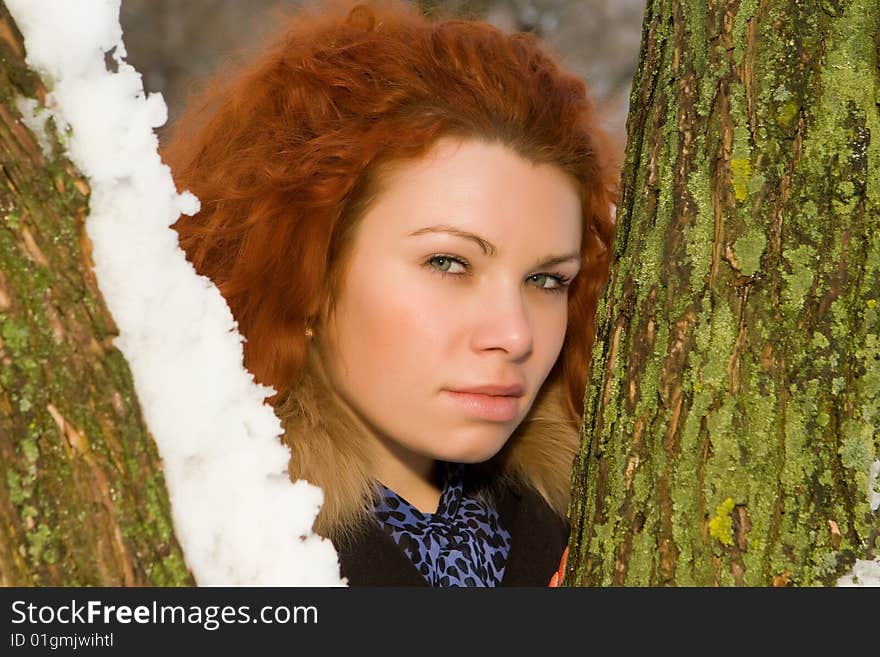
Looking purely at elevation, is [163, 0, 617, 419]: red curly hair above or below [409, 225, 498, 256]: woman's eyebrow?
above

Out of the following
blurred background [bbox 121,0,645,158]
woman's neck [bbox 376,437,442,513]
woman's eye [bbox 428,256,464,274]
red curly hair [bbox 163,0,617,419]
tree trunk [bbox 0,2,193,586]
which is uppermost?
blurred background [bbox 121,0,645,158]

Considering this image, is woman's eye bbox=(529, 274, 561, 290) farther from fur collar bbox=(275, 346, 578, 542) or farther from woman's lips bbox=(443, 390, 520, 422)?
fur collar bbox=(275, 346, 578, 542)

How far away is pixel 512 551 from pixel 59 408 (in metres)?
1.30

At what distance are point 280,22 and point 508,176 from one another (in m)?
0.74

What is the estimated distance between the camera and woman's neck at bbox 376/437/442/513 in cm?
208

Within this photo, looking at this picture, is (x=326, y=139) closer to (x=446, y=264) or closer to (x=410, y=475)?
(x=446, y=264)

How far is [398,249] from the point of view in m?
1.89

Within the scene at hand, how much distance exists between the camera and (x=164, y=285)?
1.19m

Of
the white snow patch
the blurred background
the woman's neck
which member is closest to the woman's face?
the woman's neck

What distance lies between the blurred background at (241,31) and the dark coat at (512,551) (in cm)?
507

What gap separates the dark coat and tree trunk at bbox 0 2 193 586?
80 cm

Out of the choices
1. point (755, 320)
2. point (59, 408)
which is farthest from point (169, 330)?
point (755, 320)

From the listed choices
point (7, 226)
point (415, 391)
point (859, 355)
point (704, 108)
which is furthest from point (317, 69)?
point (859, 355)

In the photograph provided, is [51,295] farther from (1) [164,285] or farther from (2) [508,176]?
(2) [508,176]
